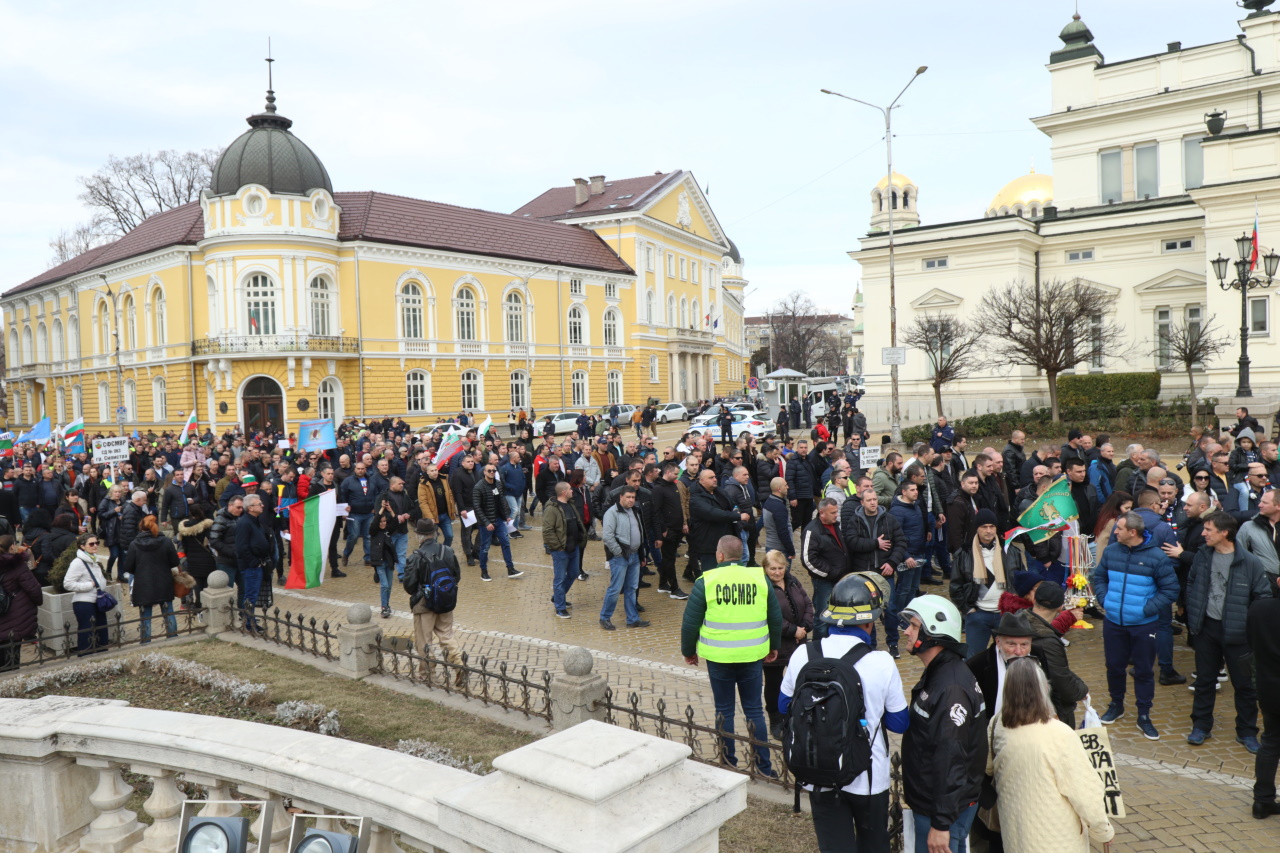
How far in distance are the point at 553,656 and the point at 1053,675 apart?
5.82 metres

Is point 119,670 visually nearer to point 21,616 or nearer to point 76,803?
point 21,616

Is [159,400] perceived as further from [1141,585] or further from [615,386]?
[1141,585]

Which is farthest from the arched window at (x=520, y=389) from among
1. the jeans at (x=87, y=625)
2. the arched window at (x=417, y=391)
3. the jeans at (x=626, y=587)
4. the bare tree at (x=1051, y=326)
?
the jeans at (x=626, y=587)

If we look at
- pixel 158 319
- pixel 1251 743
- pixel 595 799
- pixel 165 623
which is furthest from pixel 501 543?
pixel 158 319

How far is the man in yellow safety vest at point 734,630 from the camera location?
19.5ft

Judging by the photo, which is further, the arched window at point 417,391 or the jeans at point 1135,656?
the arched window at point 417,391

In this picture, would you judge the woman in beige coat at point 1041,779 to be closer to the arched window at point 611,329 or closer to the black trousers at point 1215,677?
the black trousers at point 1215,677

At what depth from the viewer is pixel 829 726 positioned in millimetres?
3797

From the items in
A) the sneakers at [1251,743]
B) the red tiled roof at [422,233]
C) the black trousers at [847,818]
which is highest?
the red tiled roof at [422,233]

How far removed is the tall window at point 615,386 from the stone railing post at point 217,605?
150ft

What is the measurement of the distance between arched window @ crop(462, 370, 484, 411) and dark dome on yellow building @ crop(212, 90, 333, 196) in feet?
41.0

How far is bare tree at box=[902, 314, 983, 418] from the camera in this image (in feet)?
112

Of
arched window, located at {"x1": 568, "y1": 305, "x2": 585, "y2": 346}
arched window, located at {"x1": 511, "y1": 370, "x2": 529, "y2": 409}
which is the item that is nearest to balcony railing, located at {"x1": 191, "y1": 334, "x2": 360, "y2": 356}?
arched window, located at {"x1": 511, "y1": 370, "x2": 529, "y2": 409}

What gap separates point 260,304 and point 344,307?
3951mm
